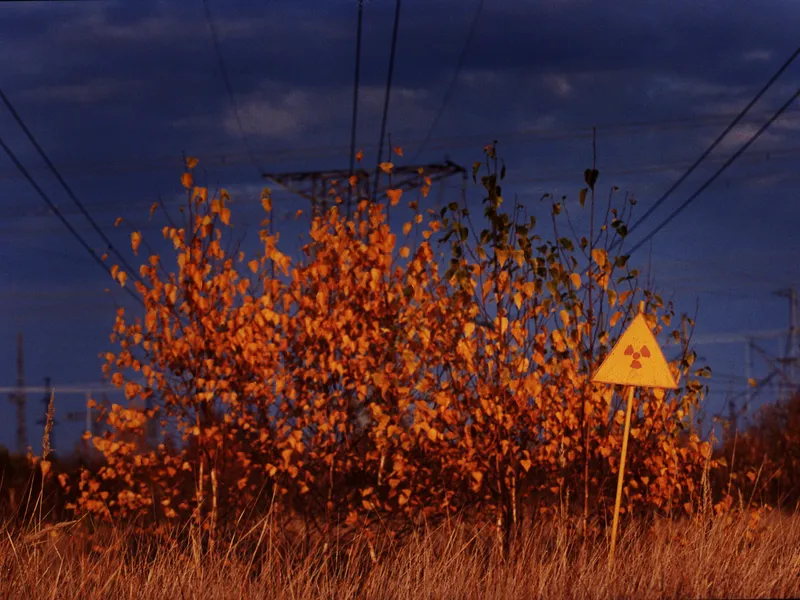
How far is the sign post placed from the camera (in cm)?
1038

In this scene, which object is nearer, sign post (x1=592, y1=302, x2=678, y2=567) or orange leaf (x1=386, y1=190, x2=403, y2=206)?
sign post (x1=592, y1=302, x2=678, y2=567)

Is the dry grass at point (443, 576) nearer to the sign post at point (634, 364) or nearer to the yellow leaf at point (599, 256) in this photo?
the sign post at point (634, 364)

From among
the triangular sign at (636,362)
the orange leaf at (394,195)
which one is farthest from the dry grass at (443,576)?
the orange leaf at (394,195)

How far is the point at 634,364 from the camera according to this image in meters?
10.4

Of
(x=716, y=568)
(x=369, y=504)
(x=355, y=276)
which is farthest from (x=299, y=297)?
(x=716, y=568)

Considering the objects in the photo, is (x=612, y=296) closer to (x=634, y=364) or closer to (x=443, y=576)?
(x=634, y=364)

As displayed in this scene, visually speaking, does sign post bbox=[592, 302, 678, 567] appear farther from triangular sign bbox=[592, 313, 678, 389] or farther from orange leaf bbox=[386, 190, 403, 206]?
orange leaf bbox=[386, 190, 403, 206]

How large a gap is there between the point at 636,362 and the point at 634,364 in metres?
0.03

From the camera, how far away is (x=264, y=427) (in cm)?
1202

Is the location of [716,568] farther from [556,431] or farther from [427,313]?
[427,313]

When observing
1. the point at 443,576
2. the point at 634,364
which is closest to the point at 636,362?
the point at 634,364

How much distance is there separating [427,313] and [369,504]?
78.1 inches

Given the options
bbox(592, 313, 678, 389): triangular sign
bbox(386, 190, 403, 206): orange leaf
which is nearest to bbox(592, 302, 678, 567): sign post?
bbox(592, 313, 678, 389): triangular sign

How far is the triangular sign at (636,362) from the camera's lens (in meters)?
10.4
